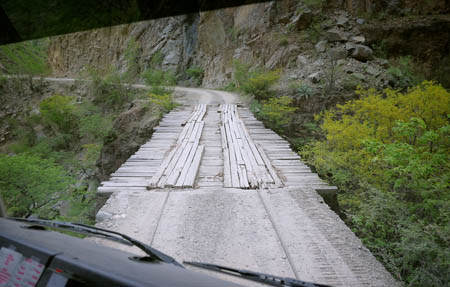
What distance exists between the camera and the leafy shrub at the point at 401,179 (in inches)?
109

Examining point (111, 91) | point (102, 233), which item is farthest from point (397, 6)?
point (102, 233)

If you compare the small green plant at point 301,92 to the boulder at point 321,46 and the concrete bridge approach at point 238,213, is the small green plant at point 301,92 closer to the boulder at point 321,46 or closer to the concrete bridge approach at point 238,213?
the boulder at point 321,46

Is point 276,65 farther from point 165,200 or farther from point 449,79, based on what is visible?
point 165,200

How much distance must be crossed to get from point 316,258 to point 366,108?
482 centimetres

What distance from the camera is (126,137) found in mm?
9383

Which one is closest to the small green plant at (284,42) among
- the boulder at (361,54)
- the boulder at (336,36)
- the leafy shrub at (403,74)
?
the boulder at (336,36)

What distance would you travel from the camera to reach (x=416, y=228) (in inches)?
112

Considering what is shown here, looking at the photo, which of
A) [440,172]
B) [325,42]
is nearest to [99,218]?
[440,172]

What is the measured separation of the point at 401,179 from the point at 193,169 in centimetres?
323

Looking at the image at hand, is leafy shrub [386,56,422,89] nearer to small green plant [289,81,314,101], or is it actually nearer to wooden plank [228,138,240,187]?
small green plant [289,81,314,101]

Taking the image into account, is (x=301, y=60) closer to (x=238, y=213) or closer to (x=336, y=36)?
(x=336, y=36)

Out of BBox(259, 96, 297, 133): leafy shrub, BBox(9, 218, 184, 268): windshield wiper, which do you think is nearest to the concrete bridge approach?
BBox(9, 218, 184, 268): windshield wiper

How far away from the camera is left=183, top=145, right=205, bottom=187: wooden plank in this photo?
378cm

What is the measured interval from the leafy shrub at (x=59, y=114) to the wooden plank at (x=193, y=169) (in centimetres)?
1406
